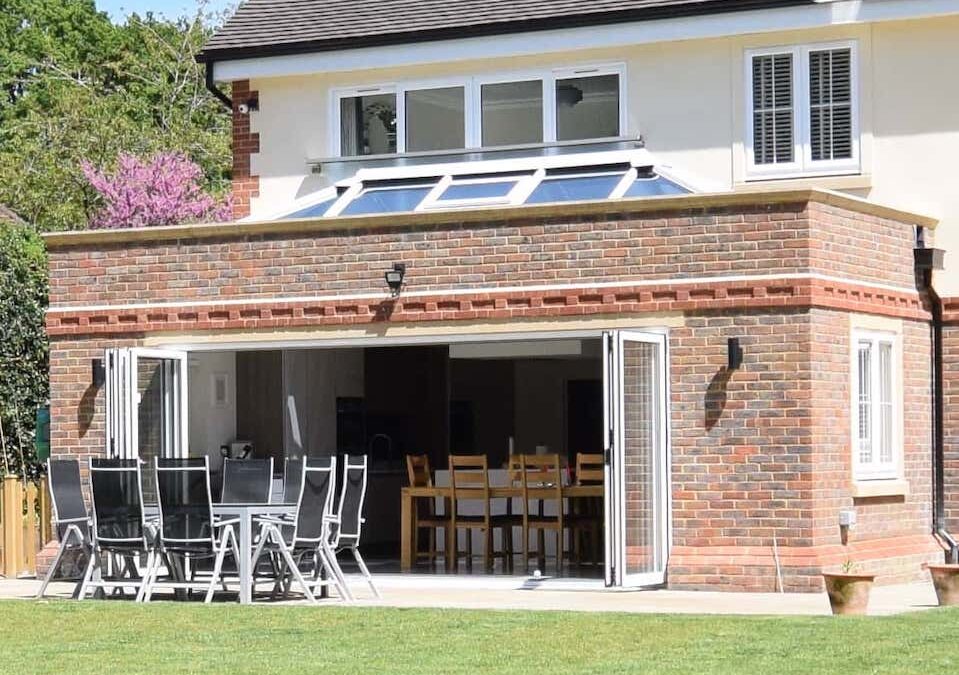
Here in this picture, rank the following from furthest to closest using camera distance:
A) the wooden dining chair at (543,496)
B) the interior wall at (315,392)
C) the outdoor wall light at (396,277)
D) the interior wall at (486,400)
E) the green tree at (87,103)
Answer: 1. the green tree at (87,103)
2. the interior wall at (486,400)
3. the interior wall at (315,392)
4. the wooden dining chair at (543,496)
5. the outdoor wall light at (396,277)

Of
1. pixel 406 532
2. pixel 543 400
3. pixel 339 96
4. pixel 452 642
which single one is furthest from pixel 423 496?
pixel 452 642

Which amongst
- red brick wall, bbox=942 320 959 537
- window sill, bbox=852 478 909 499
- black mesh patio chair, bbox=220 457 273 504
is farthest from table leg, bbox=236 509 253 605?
red brick wall, bbox=942 320 959 537

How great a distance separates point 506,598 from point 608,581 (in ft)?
3.71

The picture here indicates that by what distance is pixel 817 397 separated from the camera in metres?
18.1

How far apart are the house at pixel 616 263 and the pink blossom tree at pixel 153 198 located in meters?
11.8

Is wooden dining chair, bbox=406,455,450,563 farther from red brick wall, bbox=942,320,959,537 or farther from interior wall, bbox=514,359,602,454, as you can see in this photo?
interior wall, bbox=514,359,602,454

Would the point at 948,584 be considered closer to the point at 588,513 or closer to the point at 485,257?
the point at 485,257

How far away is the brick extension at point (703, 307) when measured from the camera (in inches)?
711

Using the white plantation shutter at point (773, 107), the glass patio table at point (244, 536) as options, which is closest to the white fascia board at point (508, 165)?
the white plantation shutter at point (773, 107)

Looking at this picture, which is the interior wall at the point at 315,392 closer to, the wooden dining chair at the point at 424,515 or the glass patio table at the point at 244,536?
the wooden dining chair at the point at 424,515

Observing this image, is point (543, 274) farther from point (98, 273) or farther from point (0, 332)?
point (0, 332)

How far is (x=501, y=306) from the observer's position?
19.1 m

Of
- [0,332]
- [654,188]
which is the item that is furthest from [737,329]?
[0,332]

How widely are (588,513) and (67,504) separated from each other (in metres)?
6.11
